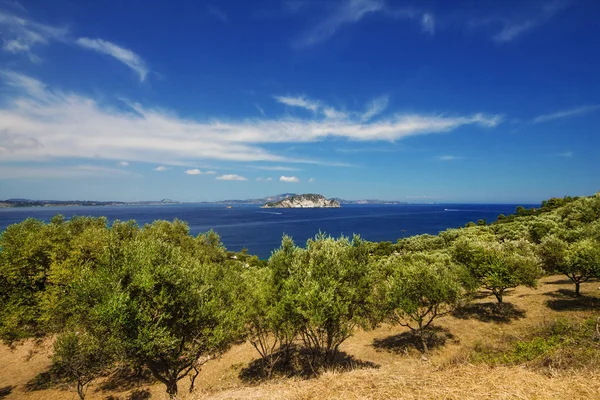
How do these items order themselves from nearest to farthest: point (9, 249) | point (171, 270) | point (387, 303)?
point (171, 270) < point (387, 303) < point (9, 249)

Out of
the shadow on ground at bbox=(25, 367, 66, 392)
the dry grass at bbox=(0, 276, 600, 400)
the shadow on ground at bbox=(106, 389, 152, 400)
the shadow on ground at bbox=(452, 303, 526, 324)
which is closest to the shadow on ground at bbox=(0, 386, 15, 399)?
the dry grass at bbox=(0, 276, 600, 400)

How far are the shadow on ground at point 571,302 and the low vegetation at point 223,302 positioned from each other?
0.23 metres

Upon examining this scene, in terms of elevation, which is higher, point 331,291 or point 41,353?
point 331,291

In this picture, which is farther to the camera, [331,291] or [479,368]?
[331,291]

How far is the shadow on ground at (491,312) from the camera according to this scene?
30.5 metres

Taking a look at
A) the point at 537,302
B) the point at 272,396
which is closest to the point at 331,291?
the point at 272,396

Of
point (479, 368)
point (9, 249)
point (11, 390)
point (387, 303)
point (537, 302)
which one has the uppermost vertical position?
point (9, 249)

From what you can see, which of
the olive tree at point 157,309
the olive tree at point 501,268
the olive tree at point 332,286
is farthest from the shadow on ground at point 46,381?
the olive tree at point 501,268

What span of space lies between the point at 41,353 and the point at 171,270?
2855 centimetres

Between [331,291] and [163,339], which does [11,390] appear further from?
[331,291]

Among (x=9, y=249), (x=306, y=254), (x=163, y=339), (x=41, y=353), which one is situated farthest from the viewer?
(x=41, y=353)

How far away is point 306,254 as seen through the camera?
73.9ft

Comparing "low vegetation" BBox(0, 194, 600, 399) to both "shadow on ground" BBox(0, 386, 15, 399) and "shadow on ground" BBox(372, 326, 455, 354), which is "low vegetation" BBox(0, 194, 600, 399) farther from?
"shadow on ground" BBox(0, 386, 15, 399)

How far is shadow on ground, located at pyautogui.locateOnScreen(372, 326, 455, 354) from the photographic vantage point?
2741 cm
